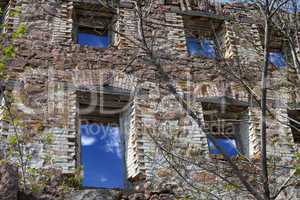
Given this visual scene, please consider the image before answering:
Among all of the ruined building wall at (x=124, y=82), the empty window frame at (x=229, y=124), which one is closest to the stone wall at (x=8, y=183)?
the ruined building wall at (x=124, y=82)

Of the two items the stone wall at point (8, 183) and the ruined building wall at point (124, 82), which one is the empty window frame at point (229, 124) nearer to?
the ruined building wall at point (124, 82)

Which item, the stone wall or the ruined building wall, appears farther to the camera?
the ruined building wall

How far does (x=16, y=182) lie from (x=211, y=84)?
12.8ft

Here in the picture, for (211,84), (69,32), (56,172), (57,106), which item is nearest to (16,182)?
(56,172)

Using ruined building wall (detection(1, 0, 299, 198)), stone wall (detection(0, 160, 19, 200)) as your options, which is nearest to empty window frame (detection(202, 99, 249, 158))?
ruined building wall (detection(1, 0, 299, 198))

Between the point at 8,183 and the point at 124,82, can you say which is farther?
the point at 124,82

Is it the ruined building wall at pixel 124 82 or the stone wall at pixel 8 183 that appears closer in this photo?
the stone wall at pixel 8 183

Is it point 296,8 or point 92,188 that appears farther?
point 92,188

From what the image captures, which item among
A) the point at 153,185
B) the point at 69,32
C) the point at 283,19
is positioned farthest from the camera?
the point at 69,32

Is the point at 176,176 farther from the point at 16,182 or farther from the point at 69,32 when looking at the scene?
the point at 69,32

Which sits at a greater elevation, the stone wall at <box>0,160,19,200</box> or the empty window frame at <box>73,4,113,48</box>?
the empty window frame at <box>73,4,113,48</box>

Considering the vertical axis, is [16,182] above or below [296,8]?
below

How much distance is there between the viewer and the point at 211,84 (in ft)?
28.9

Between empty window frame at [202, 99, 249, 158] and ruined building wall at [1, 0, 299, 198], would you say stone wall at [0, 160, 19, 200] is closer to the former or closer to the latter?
ruined building wall at [1, 0, 299, 198]
